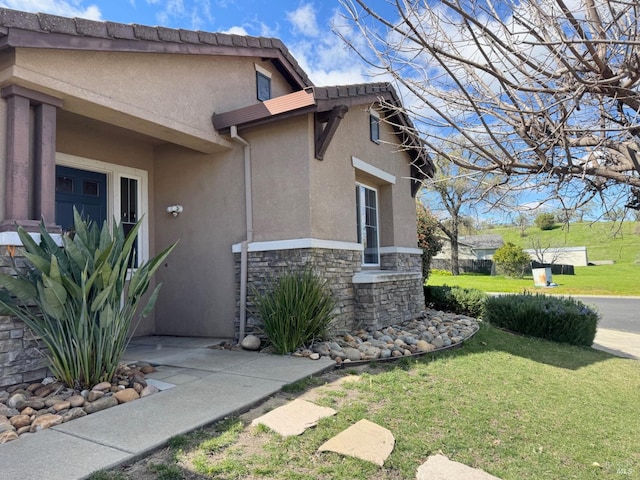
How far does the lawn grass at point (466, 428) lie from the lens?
10.6ft

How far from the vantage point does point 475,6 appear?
13.0 ft

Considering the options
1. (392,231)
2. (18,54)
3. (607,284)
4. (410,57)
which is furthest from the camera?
(607,284)

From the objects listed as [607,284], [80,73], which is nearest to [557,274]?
[607,284]

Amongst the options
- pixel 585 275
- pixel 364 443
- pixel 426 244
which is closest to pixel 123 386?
pixel 364 443

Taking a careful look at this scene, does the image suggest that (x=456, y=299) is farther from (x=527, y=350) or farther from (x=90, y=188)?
(x=90, y=188)

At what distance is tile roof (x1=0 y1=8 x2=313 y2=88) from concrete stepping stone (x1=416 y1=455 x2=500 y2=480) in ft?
19.4

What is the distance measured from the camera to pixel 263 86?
31.6ft

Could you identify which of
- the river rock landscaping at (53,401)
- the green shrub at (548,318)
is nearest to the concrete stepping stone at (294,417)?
the river rock landscaping at (53,401)

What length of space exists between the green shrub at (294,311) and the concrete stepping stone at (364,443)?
2750mm

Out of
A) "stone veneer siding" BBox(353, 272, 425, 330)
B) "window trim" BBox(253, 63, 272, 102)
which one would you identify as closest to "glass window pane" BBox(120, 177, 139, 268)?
"window trim" BBox(253, 63, 272, 102)

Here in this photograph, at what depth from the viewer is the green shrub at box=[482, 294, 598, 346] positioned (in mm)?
9539

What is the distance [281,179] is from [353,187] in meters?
1.88

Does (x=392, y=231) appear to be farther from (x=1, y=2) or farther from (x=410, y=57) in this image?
(x=1, y=2)

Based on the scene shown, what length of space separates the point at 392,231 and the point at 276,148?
4.15 m
